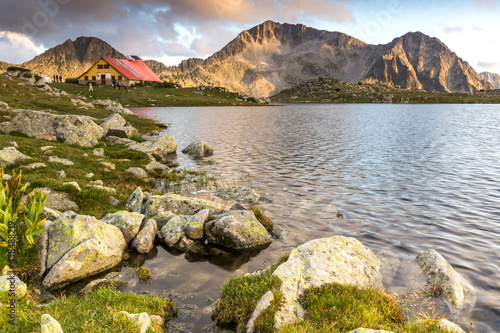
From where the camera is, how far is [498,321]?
777 centimetres

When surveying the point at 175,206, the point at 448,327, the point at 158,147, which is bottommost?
the point at 175,206

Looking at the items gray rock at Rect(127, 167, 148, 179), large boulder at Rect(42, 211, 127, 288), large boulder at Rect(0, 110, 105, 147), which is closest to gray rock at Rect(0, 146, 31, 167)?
gray rock at Rect(127, 167, 148, 179)

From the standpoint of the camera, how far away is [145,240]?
11.9 meters

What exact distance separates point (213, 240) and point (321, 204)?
7.46 m

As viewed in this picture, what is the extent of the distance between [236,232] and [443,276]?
293 inches

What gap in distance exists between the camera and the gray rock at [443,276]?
8.46m

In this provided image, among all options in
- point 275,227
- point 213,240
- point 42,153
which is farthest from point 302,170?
point 42,153

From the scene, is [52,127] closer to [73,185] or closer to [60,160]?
[60,160]

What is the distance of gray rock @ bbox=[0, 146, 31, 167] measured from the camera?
16.7 meters

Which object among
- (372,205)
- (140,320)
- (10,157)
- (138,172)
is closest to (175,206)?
(138,172)

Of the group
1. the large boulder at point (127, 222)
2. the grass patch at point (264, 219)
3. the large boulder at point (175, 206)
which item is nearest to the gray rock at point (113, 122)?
the large boulder at point (175, 206)

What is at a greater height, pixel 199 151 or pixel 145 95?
pixel 145 95

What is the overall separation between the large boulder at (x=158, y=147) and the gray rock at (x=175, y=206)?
15184 millimetres

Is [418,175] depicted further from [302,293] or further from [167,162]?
[167,162]
